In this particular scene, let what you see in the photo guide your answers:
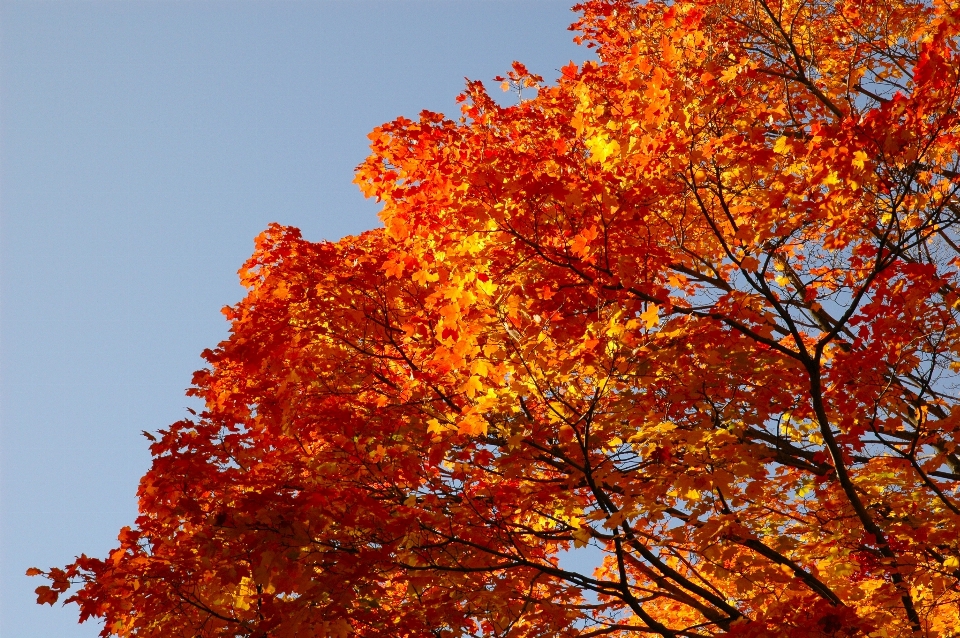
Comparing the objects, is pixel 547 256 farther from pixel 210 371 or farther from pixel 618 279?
pixel 210 371

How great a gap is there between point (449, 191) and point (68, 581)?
4810 mm

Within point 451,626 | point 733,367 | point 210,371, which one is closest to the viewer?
point 451,626

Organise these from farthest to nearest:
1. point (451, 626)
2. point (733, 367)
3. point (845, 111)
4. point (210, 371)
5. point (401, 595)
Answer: point (210, 371)
point (845, 111)
point (401, 595)
point (733, 367)
point (451, 626)

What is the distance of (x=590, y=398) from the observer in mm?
5867

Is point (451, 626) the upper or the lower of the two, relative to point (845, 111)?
lower

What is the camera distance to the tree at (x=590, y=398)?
593 cm

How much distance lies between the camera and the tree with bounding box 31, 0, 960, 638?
593 centimetres

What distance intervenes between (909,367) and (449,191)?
4413mm

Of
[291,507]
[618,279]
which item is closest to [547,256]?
[618,279]

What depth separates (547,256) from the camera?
21.0 feet

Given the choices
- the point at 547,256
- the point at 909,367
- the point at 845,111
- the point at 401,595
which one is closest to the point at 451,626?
the point at 401,595

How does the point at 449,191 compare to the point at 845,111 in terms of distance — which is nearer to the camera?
the point at 449,191

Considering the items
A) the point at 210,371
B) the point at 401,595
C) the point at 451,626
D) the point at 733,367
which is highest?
the point at 210,371

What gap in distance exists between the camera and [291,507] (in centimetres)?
634
